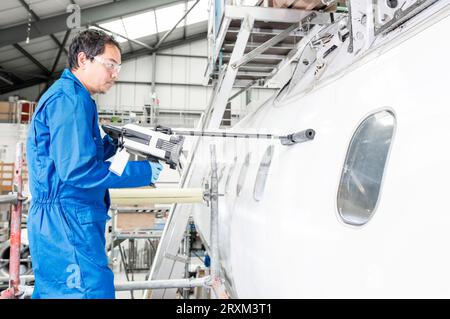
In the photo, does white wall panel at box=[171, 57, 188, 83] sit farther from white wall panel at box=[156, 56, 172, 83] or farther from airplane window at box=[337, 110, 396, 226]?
airplane window at box=[337, 110, 396, 226]

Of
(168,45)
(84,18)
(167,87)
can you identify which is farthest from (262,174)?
(168,45)

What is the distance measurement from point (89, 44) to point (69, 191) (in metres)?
0.85

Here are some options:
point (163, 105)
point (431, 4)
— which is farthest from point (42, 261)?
point (163, 105)

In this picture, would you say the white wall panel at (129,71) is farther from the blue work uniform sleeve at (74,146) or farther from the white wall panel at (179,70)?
the blue work uniform sleeve at (74,146)

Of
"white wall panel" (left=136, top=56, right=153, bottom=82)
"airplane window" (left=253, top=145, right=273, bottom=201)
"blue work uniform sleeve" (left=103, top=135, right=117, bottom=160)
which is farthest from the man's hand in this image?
"white wall panel" (left=136, top=56, right=153, bottom=82)

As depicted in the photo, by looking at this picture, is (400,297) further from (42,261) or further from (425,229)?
(42,261)

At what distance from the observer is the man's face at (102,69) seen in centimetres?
206

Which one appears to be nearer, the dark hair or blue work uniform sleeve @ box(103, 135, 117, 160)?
the dark hair

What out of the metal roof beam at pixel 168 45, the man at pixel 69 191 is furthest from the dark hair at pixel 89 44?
the metal roof beam at pixel 168 45

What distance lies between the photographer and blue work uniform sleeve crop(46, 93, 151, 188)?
1784mm
